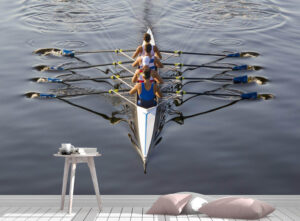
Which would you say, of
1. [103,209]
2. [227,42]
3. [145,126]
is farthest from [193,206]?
[227,42]

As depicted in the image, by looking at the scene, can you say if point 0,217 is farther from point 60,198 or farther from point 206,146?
point 206,146

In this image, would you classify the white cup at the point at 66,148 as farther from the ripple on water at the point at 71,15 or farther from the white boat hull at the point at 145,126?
the ripple on water at the point at 71,15

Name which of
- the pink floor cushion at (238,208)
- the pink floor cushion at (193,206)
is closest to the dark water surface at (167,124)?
the pink floor cushion at (193,206)

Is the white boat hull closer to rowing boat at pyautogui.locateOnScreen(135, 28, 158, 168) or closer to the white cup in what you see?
rowing boat at pyautogui.locateOnScreen(135, 28, 158, 168)

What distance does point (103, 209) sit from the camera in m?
8.88

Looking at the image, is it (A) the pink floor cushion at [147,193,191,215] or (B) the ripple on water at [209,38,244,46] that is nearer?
(A) the pink floor cushion at [147,193,191,215]

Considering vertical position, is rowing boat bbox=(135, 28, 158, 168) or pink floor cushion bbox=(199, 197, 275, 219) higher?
pink floor cushion bbox=(199, 197, 275, 219)

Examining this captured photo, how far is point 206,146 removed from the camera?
→ 15.1m

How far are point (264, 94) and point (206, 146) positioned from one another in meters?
5.05

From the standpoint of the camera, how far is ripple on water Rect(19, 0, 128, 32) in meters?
28.2

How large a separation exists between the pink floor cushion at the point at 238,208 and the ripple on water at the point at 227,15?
20329mm

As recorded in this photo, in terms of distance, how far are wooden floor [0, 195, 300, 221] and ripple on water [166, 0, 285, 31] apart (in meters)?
19.8

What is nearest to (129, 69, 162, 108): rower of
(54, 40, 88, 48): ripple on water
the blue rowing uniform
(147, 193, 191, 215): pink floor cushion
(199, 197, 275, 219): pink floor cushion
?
the blue rowing uniform

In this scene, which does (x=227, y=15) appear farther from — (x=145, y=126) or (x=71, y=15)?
(x=145, y=126)
